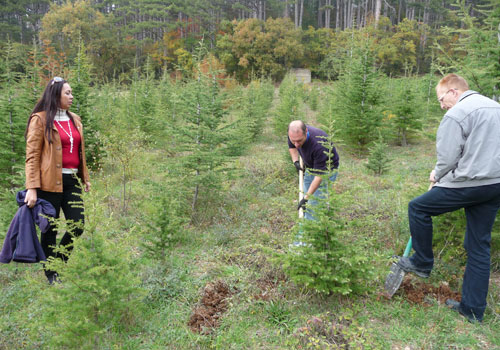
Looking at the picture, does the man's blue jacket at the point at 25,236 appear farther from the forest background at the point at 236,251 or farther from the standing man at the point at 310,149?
the standing man at the point at 310,149

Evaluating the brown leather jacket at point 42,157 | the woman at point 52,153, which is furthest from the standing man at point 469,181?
the brown leather jacket at point 42,157

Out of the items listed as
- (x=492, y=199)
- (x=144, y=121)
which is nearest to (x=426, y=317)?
(x=492, y=199)

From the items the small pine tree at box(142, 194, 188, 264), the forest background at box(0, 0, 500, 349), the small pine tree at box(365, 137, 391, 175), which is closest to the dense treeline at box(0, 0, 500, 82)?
the small pine tree at box(365, 137, 391, 175)

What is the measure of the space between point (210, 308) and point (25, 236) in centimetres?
203

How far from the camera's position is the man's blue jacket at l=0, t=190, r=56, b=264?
333 cm

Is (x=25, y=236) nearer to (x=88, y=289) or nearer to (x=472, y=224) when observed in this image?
(x=88, y=289)

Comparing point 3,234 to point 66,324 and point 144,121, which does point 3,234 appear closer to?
point 66,324

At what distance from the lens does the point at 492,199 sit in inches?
118

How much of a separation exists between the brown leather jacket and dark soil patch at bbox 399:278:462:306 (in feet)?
12.9

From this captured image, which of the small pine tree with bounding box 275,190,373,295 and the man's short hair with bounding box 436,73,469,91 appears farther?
the man's short hair with bounding box 436,73,469,91

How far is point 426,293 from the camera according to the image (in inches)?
142

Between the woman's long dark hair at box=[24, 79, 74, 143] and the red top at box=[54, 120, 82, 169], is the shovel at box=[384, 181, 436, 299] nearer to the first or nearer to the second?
the red top at box=[54, 120, 82, 169]

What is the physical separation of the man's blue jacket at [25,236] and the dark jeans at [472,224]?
12.3ft

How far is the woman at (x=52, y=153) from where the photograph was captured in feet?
11.6
